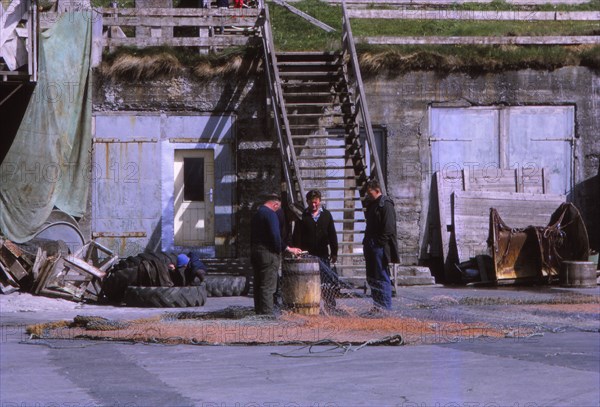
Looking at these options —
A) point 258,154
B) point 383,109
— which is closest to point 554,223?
point 383,109

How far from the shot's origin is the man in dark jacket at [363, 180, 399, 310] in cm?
1444

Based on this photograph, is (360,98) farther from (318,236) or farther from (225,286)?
(318,236)

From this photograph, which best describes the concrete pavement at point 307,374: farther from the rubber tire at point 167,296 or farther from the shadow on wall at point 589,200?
the shadow on wall at point 589,200

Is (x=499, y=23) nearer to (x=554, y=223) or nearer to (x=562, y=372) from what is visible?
(x=554, y=223)

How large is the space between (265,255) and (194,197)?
7.56 metres

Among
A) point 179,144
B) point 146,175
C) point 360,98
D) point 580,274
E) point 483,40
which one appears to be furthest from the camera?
point 483,40

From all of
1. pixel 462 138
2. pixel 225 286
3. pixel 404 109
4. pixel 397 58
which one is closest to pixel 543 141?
pixel 462 138

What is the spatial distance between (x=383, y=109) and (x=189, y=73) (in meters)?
3.94

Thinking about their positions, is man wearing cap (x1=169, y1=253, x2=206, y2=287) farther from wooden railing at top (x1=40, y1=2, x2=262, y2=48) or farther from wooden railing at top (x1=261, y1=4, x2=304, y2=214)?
wooden railing at top (x1=40, y1=2, x2=262, y2=48)

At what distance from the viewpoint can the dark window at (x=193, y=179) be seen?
2131cm

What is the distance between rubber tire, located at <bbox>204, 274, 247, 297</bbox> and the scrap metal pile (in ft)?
6.03

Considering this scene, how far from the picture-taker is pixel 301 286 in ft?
45.8

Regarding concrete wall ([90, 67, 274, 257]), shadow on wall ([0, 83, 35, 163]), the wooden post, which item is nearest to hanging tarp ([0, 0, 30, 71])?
shadow on wall ([0, 83, 35, 163])

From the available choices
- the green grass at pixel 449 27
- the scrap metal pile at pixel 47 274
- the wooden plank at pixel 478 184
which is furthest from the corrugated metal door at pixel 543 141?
the scrap metal pile at pixel 47 274
